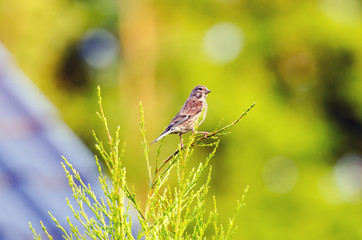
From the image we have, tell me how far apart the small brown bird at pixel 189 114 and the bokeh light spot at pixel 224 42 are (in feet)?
51.0

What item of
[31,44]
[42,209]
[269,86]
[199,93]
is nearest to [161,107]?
[269,86]

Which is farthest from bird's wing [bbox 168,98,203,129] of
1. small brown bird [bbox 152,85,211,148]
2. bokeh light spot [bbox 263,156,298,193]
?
bokeh light spot [bbox 263,156,298,193]

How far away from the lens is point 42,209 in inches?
321

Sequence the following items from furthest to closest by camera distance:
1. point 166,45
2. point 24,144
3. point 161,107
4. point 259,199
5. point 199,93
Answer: point 166,45, point 161,107, point 259,199, point 24,144, point 199,93

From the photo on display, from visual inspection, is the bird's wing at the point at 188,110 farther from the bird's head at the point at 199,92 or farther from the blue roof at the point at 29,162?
the blue roof at the point at 29,162

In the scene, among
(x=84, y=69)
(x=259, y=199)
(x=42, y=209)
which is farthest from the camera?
(x=84, y=69)

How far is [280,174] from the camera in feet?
58.6

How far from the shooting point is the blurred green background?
17.2 m

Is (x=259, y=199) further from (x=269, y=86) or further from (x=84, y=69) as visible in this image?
(x=84, y=69)

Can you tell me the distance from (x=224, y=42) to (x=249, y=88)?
2462mm

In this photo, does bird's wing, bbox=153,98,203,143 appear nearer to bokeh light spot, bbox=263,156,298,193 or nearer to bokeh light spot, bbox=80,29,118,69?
bokeh light spot, bbox=263,156,298,193

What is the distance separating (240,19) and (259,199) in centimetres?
662

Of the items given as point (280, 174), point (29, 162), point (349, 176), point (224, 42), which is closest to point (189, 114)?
point (29, 162)

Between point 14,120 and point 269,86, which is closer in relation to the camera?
point 14,120
